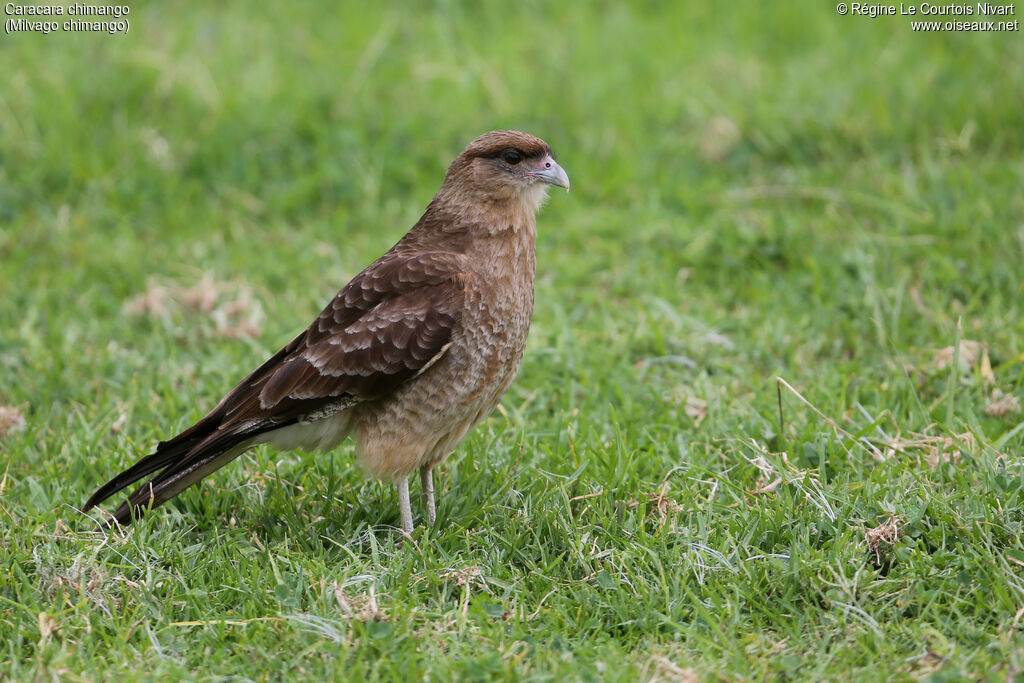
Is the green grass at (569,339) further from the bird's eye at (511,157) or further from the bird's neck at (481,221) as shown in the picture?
the bird's eye at (511,157)

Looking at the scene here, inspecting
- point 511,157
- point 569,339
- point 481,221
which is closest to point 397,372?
point 481,221

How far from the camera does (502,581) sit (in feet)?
12.9

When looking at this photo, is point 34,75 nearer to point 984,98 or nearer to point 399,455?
point 399,455

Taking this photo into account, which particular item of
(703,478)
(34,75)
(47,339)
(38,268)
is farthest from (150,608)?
(34,75)

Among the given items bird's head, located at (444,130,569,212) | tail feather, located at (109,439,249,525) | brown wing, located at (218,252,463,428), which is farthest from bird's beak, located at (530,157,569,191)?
tail feather, located at (109,439,249,525)

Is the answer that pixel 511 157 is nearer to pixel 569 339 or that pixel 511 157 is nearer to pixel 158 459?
pixel 569 339

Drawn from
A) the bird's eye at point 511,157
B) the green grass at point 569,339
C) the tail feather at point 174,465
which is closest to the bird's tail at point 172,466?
the tail feather at point 174,465

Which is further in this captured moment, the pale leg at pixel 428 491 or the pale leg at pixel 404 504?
the pale leg at pixel 428 491

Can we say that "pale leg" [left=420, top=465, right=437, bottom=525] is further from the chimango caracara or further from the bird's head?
the bird's head

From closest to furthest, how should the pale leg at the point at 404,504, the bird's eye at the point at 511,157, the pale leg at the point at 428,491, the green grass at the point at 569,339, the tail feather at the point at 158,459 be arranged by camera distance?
1. the green grass at the point at 569,339
2. the tail feather at the point at 158,459
3. the pale leg at the point at 404,504
4. the pale leg at the point at 428,491
5. the bird's eye at the point at 511,157

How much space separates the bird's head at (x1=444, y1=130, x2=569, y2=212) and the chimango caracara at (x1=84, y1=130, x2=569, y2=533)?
3 centimetres

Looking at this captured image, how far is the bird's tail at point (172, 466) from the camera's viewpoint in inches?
165

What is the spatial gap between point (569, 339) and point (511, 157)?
1467 millimetres

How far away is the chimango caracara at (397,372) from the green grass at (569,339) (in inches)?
9.6
